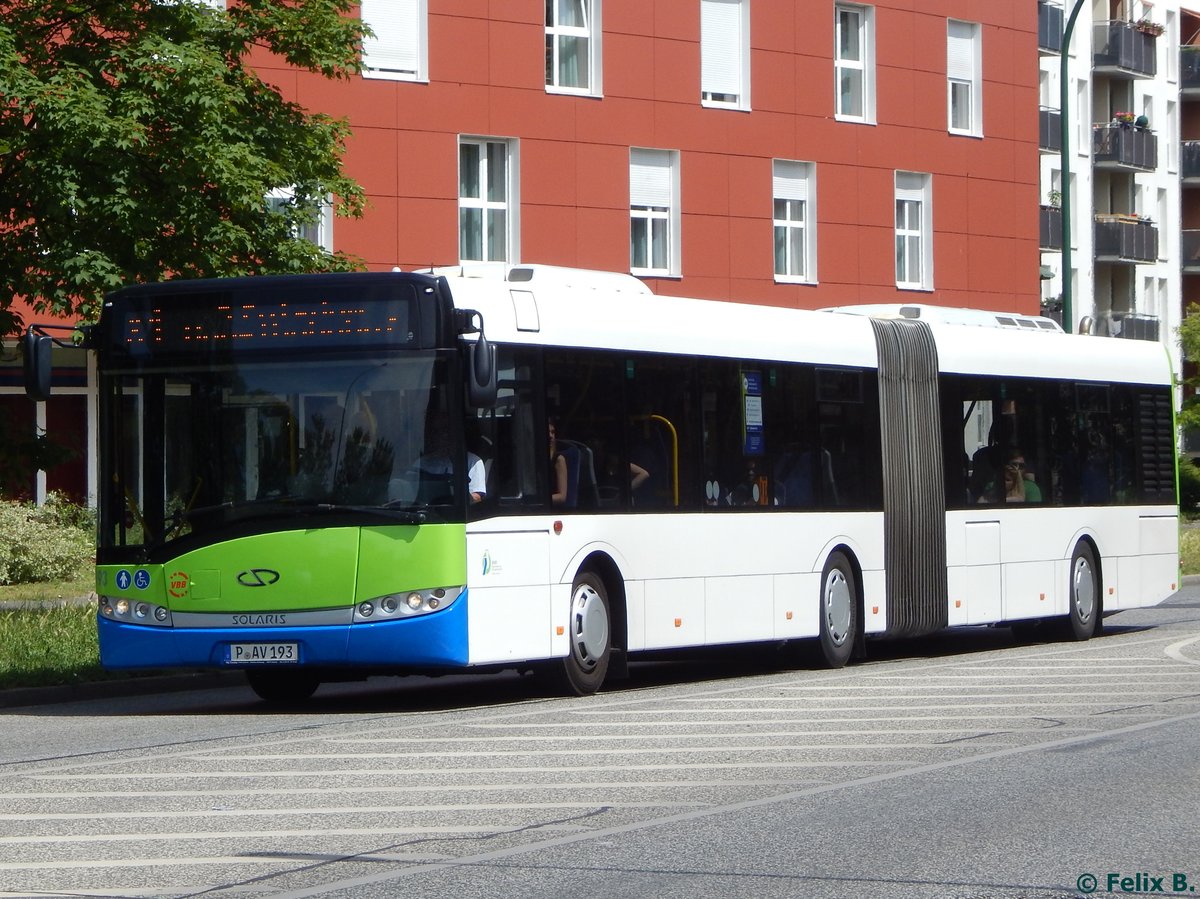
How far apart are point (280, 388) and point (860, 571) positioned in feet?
20.7

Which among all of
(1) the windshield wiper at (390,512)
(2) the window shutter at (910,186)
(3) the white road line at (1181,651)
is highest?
(2) the window shutter at (910,186)


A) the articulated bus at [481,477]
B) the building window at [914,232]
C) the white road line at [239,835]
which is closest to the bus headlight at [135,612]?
the articulated bus at [481,477]

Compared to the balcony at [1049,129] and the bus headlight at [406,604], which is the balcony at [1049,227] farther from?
the bus headlight at [406,604]

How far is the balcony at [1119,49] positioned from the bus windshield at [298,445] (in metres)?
64.9

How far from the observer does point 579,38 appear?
1622 inches

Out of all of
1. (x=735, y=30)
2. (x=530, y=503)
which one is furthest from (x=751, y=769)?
(x=735, y=30)

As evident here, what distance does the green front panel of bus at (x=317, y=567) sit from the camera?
47.7ft

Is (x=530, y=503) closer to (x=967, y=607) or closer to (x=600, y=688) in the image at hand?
(x=600, y=688)

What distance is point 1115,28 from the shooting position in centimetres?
7600

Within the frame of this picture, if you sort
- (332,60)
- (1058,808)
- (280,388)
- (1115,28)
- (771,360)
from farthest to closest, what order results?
(1115,28) < (332,60) < (771,360) < (280,388) < (1058,808)

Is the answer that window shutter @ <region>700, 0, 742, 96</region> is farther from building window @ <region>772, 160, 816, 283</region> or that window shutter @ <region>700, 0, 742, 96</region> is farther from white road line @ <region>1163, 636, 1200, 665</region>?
white road line @ <region>1163, 636, 1200, 665</region>

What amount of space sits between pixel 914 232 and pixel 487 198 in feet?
34.5

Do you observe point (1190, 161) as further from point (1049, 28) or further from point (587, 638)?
point (587, 638)

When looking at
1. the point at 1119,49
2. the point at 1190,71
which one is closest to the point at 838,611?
the point at 1119,49
